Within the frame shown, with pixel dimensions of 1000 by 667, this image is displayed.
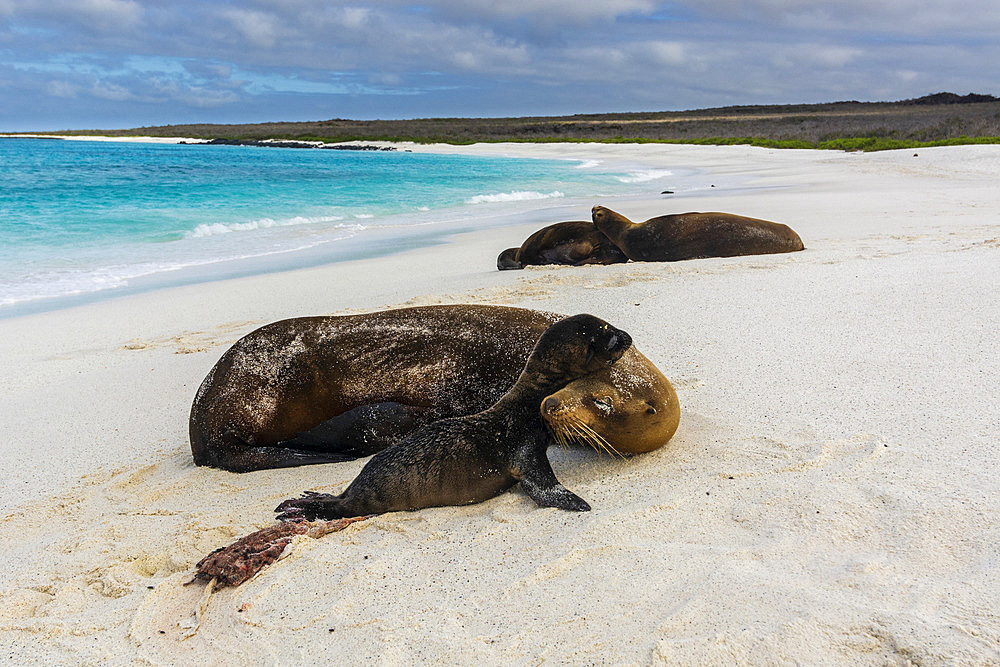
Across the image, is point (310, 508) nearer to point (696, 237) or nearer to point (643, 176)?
point (696, 237)

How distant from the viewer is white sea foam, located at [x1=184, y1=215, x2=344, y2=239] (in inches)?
682

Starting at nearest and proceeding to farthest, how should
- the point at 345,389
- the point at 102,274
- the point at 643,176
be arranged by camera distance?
the point at 345,389 → the point at 102,274 → the point at 643,176

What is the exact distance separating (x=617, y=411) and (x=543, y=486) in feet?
1.96

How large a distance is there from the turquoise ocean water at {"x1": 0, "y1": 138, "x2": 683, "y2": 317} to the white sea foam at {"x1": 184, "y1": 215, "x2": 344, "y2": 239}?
0.03m

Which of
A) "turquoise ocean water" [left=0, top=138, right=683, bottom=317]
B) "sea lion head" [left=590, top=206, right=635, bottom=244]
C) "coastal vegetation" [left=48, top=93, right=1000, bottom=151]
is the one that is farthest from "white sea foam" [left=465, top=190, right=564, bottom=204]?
"coastal vegetation" [left=48, top=93, right=1000, bottom=151]

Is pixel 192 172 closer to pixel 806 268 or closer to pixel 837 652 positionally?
pixel 806 268

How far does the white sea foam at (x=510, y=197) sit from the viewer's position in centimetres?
2339

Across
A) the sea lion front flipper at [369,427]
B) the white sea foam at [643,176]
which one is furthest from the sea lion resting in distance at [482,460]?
the white sea foam at [643,176]

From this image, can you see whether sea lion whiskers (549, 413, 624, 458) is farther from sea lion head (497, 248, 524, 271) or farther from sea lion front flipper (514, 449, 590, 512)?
sea lion head (497, 248, 524, 271)

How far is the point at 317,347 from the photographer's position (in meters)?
4.79

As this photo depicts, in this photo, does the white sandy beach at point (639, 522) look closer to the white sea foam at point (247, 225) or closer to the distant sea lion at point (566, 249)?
the distant sea lion at point (566, 249)

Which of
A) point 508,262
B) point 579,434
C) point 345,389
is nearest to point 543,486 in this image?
point 579,434

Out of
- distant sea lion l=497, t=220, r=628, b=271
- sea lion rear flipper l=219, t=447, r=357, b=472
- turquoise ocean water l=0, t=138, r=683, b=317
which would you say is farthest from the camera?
turquoise ocean water l=0, t=138, r=683, b=317

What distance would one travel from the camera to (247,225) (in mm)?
18359
